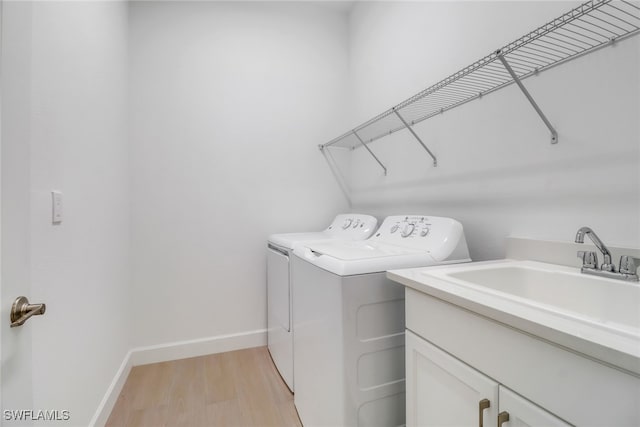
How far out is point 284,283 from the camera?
6.18 ft

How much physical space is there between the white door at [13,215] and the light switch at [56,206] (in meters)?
0.34

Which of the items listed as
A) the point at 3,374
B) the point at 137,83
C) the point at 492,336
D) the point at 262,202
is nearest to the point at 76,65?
the point at 137,83

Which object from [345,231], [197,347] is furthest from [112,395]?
[345,231]

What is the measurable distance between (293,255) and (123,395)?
1.39 metres

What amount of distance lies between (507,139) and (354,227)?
111 cm

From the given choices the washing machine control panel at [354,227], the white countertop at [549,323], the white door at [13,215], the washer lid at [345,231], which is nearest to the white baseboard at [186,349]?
the washer lid at [345,231]

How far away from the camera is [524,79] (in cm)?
124

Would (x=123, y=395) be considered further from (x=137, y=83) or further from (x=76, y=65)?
(x=137, y=83)

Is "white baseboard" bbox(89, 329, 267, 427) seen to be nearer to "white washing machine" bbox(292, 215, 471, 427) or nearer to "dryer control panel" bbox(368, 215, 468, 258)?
"white washing machine" bbox(292, 215, 471, 427)

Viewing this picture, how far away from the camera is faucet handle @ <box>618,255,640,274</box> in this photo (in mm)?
862

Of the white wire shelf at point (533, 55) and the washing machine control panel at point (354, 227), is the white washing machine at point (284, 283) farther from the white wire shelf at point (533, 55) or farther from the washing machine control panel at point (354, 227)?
the white wire shelf at point (533, 55)

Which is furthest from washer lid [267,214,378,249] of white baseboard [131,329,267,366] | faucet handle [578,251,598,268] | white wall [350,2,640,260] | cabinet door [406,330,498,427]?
faucet handle [578,251,598,268]

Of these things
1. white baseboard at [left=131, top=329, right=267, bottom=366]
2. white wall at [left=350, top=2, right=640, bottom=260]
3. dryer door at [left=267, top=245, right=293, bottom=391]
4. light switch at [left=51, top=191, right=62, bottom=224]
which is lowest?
white baseboard at [left=131, top=329, right=267, bottom=366]

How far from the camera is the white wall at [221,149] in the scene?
2.18 m
